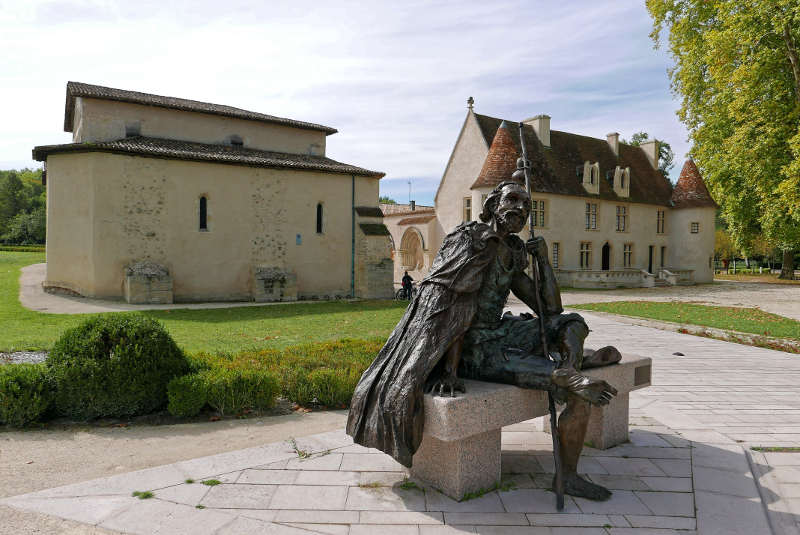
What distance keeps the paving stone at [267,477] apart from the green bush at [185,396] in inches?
88.8

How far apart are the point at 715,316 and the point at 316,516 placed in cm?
1730

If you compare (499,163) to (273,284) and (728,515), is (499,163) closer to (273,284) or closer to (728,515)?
(273,284)

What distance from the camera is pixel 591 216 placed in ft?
117

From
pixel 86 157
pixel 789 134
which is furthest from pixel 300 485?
pixel 789 134

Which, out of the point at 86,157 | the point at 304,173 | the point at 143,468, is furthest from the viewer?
the point at 304,173

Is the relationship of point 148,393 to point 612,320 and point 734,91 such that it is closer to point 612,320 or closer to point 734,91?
point 612,320

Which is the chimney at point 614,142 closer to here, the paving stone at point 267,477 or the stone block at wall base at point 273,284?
the stone block at wall base at point 273,284

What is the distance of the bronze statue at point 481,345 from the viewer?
12.4 ft

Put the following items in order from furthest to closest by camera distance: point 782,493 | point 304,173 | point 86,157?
point 304,173 → point 86,157 → point 782,493

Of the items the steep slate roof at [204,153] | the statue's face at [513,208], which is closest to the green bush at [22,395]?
the statue's face at [513,208]

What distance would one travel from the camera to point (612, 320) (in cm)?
1622

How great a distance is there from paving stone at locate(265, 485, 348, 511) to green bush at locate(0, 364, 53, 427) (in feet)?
12.9

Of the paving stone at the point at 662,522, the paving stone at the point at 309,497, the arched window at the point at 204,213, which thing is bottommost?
the paving stone at the point at 309,497

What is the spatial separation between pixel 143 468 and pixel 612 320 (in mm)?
14831
